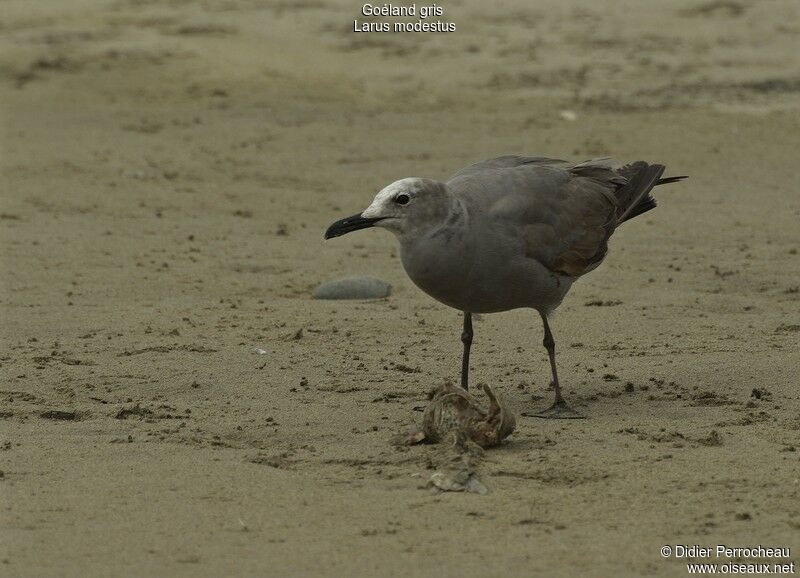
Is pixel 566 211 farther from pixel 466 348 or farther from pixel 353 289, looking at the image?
pixel 353 289

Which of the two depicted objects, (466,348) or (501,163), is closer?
(466,348)

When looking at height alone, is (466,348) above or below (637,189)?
below

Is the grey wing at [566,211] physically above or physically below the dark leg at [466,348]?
above

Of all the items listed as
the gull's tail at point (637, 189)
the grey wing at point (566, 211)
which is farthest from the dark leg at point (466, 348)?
the gull's tail at point (637, 189)

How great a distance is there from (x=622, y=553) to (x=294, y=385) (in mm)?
2429

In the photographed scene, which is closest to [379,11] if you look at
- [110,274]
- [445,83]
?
[445,83]

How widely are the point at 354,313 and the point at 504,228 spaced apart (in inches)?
75.9

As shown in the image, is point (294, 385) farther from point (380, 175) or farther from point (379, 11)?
point (379, 11)

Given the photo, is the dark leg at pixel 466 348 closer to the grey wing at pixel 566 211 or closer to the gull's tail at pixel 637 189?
the grey wing at pixel 566 211

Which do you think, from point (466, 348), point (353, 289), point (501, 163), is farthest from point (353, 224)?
point (353, 289)

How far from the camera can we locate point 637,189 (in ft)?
24.3

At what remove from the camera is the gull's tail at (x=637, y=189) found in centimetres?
730

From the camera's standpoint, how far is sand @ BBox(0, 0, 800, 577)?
4949 mm

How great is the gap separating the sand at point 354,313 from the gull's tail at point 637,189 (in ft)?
2.27
